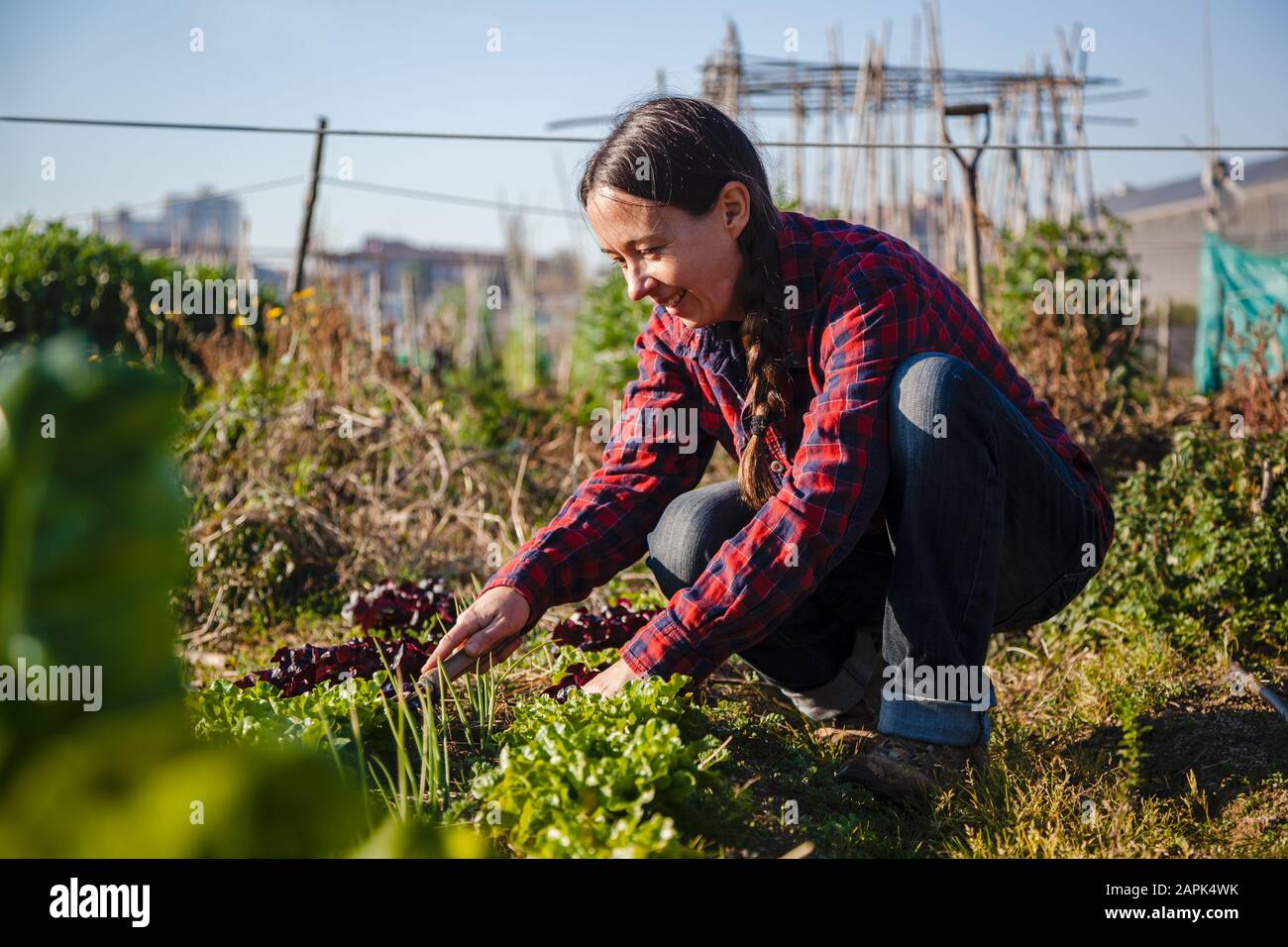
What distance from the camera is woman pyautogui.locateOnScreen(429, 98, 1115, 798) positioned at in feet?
6.94

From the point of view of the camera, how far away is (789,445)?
Result: 8.20ft

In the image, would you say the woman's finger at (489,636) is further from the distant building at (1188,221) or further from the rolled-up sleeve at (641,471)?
the distant building at (1188,221)

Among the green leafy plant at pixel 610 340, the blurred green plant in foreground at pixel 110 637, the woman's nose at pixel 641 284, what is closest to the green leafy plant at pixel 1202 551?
the woman's nose at pixel 641 284

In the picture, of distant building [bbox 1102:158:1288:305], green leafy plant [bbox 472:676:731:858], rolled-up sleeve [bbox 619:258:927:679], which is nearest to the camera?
green leafy plant [bbox 472:676:731:858]

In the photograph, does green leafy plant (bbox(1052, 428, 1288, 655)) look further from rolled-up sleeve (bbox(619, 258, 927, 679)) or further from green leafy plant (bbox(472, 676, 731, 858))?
green leafy plant (bbox(472, 676, 731, 858))

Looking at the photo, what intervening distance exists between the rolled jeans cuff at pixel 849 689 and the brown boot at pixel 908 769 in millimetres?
431

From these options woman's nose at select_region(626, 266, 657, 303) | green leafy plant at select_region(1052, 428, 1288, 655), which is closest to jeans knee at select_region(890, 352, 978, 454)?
woman's nose at select_region(626, 266, 657, 303)

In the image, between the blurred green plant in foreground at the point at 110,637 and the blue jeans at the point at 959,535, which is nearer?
the blurred green plant in foreground at the point at 110,637

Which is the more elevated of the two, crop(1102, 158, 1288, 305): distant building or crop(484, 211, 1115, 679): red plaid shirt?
crop(1102, 158, 1288, 305): distant building

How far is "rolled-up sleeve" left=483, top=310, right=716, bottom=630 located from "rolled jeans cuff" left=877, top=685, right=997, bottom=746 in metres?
0.70

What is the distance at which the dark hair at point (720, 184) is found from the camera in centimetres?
218

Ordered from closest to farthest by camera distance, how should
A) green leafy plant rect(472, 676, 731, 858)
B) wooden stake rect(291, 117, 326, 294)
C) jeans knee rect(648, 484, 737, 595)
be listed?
green leafy plant rect(472, 676, 731, 858)
jeans knee rect(648, 484, 737, 595)
wooden stake rect(291, 117, 326, 294)

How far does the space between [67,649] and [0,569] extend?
0.9 inches
